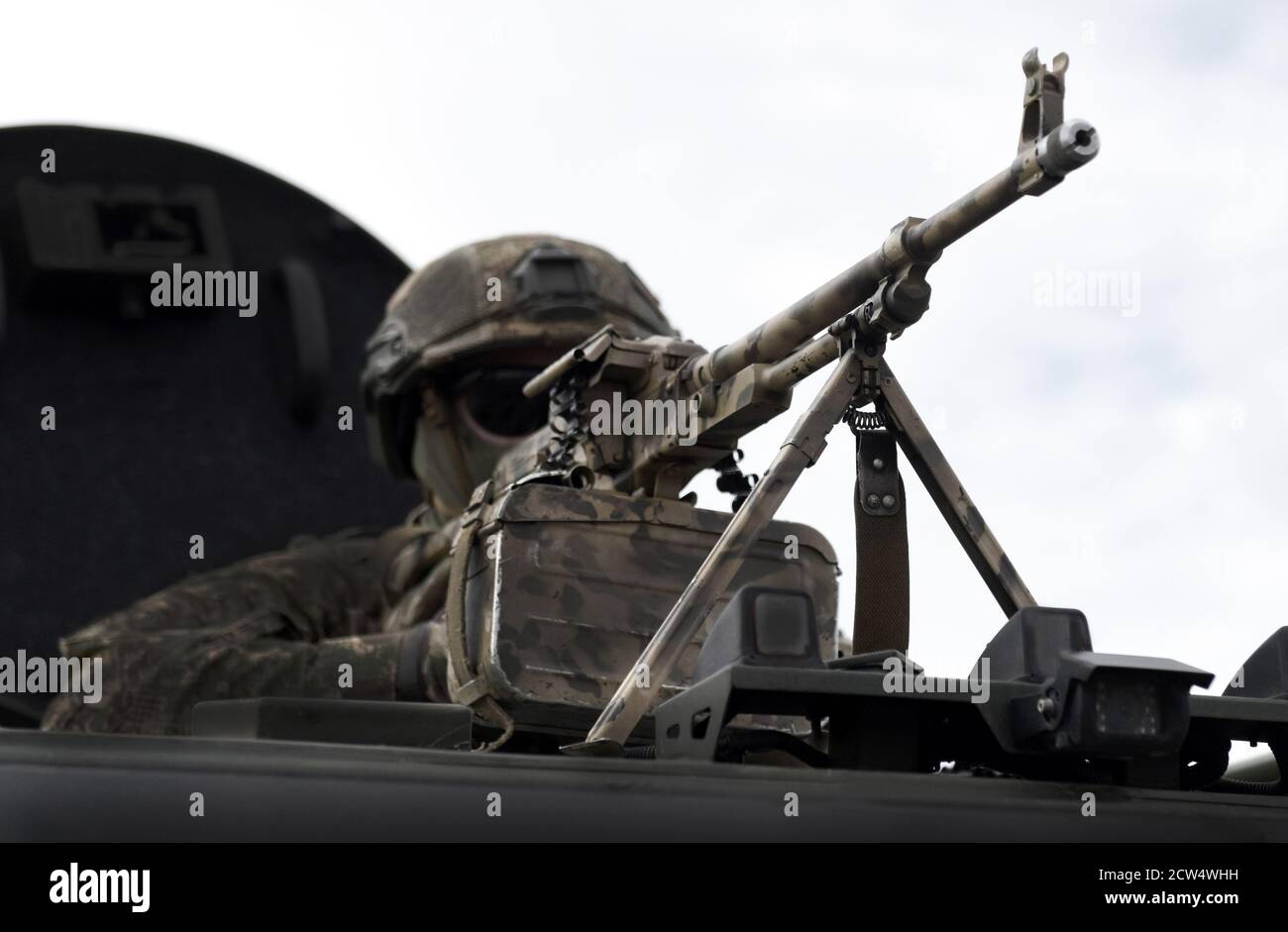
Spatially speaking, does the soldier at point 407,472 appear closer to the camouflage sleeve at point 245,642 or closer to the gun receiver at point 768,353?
the camouflage sleeve at point 245,642

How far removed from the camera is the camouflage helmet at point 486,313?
841cm

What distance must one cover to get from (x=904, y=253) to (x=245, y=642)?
13.9ft

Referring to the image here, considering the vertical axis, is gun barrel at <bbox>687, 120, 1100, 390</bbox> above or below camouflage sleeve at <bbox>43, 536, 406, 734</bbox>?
above

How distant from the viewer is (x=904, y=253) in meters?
4.00

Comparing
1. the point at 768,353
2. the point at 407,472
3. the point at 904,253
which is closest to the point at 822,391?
the point at 904,253

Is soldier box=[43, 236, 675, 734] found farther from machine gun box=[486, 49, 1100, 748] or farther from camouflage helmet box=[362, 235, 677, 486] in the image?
machine gun box=[486, 49, 1100, 748]

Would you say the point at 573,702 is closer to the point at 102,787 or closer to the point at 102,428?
the point at 102,787

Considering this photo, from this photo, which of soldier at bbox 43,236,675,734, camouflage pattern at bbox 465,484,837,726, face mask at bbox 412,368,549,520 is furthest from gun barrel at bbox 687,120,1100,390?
face mask at bbox 412,368,549,520

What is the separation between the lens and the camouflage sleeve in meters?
7.19

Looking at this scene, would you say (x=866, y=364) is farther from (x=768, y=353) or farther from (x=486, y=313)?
(x=486, y=313)

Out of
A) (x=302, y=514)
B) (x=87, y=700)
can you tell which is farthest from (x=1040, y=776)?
(x=302, y=514)

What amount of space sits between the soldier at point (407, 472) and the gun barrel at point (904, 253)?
10.1 feet

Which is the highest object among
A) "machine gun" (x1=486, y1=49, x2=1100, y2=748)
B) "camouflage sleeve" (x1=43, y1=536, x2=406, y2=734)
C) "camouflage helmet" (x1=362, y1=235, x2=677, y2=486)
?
"camouflage helmet" (x1=362, y1=235, x2=677, y2=486)

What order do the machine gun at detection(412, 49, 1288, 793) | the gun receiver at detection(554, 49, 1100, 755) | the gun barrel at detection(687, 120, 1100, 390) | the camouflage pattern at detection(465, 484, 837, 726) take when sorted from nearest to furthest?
the machine gun at detection(412, 49, 1288, 793) < the gun barrel at detection(687, 120, 1100, 390) < the gun receiver at detection(554, 49, 1100, 755) < the camouflage pattern at detection(465, 484, 837, 726)
